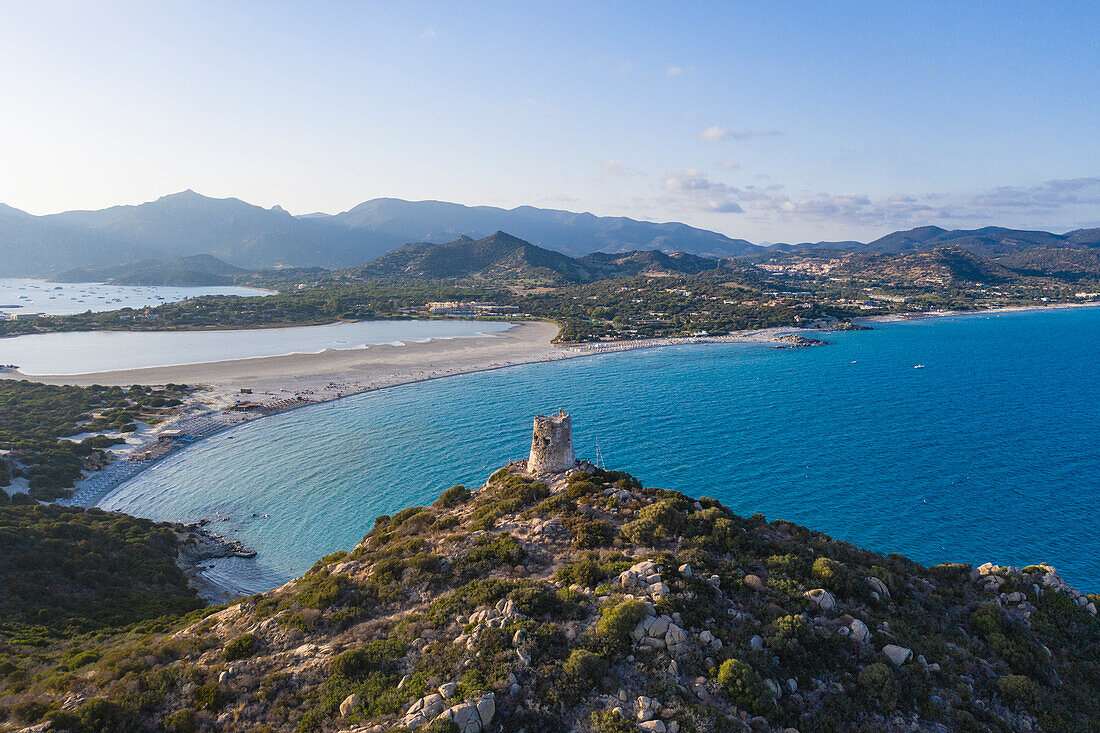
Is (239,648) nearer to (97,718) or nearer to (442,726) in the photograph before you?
(97,718)

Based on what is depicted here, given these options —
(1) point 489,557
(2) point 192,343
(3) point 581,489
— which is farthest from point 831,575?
(2) point 192,343

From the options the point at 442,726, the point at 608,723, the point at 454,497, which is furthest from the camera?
the point at 454,497

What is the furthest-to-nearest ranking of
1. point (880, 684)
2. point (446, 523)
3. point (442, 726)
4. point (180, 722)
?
point (446, 523) → point (180, 722) → point (880, 684) → point (442, 726)

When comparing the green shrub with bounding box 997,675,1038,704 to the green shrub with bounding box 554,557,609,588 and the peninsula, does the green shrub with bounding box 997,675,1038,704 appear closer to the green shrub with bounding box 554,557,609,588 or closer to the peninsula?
the peninsula

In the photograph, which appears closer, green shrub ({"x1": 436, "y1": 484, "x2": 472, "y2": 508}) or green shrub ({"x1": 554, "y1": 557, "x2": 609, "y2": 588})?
green shrub ({"x1": 554, "y1": 557, "x2": 609, "y2": 588})

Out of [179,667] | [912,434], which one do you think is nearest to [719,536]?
[179,667]

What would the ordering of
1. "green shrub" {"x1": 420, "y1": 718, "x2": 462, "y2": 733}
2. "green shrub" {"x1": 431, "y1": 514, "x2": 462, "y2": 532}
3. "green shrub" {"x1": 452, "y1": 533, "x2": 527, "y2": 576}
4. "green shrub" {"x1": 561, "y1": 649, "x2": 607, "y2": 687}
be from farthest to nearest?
"green shrub" {"x1": 431, "y1": 514, "x2": 462, "y2": 532} < "green shrub" {"x1": 452, "y1": 533, "x2": 527, "y2": 576} < "green shrub" {"x1": 561, "y1": 649, "x2": 607, "y2": 687} < "green shrub" {"x1": 420, "y1": 718, "x2": 462, "y2": 733}

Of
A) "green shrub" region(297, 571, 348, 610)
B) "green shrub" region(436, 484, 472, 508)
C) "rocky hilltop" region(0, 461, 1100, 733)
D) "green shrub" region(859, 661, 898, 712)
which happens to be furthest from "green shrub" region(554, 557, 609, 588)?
"green shrub" region(436, 484, 472, 508)
